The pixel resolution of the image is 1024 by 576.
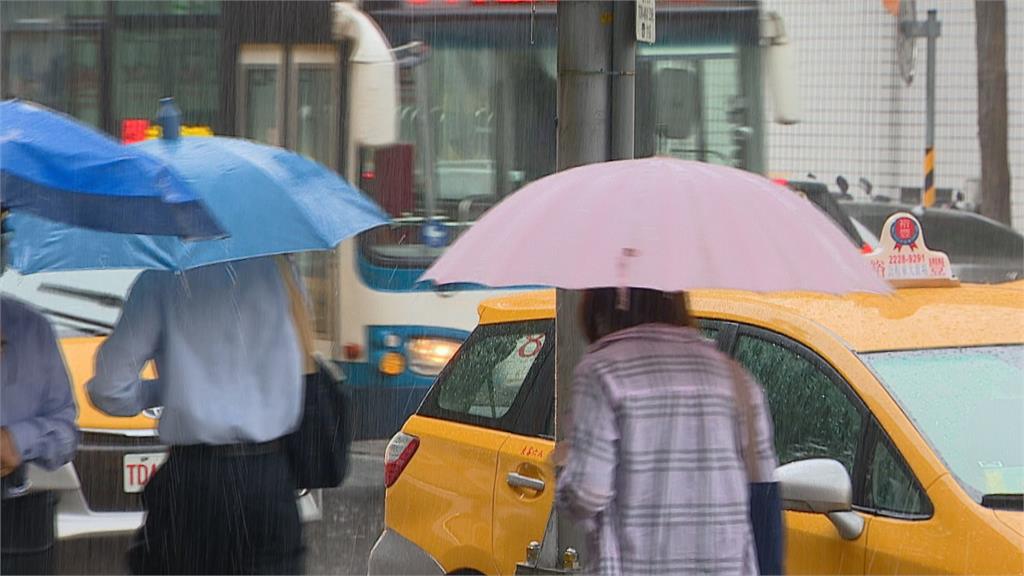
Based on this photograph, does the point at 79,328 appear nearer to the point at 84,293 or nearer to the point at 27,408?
the point at 84,293

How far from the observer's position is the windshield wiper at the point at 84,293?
773 centimetres

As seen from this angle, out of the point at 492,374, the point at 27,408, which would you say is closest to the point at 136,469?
the point at 492,374

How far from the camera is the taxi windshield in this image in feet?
12.3

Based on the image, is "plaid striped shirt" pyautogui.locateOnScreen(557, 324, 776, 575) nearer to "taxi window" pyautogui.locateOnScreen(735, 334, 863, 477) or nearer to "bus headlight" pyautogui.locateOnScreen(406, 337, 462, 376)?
"taxi window" pyautogui.locateOnScreen(735, 334, 863, 477)

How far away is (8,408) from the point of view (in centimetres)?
383

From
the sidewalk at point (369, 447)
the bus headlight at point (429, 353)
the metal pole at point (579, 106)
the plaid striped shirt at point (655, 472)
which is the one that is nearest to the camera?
the plaid striped shirt at point (655, 472)

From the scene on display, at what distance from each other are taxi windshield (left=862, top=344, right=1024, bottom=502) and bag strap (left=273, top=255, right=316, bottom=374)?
4.87ft

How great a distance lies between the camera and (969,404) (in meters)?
3.94

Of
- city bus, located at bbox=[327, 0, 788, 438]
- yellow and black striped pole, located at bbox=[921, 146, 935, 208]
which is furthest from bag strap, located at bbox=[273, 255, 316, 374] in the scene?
yellow and black striped pole, located at bbox=[921, 146, 935, 208]

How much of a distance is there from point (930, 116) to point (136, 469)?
13.1 metres

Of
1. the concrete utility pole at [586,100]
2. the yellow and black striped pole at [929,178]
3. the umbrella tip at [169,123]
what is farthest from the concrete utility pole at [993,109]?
the umbrella tip at [169,123]

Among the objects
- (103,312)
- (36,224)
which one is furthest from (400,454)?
(103,312)

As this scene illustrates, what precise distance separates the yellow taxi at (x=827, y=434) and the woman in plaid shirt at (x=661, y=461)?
745 mm

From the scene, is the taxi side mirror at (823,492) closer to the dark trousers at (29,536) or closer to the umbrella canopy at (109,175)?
the umbrella canopy at (109,175)
